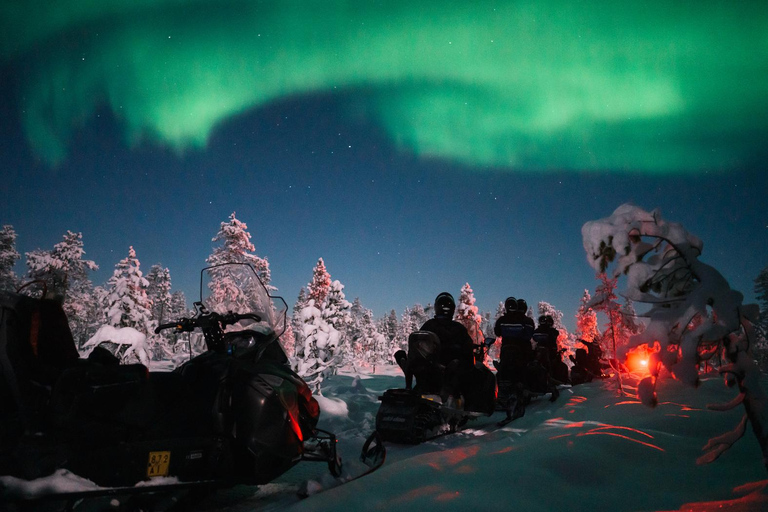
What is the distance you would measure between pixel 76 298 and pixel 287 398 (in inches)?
1373

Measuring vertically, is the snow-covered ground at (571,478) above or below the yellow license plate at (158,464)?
below

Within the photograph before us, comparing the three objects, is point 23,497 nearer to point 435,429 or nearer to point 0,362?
point 0,362

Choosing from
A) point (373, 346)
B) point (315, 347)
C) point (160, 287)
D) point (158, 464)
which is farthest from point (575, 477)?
point (160, 287)

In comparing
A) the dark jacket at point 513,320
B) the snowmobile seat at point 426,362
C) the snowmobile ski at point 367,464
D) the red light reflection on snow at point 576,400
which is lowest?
the red light reflection on snow at point 576,400

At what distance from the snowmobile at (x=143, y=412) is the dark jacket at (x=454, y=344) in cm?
291

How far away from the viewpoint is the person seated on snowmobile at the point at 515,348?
350 inches

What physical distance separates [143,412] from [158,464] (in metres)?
0.42

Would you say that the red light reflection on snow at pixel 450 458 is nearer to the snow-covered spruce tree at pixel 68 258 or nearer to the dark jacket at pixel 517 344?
the dark jacket at pixel 517 344

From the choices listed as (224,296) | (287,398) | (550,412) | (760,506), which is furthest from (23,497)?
(550,412)

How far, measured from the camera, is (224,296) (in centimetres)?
464

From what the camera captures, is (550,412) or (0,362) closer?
(0,362)

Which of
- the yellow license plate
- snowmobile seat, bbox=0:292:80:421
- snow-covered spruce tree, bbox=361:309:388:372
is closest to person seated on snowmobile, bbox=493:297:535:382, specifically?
the yellow license plate

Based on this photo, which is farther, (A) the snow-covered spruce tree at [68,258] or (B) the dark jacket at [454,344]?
(A) the snow-covered spruce tree at [68,258]

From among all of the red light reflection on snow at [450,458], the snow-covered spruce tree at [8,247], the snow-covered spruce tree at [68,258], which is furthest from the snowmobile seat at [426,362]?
the snow-covered spruce tree at [8,247]
